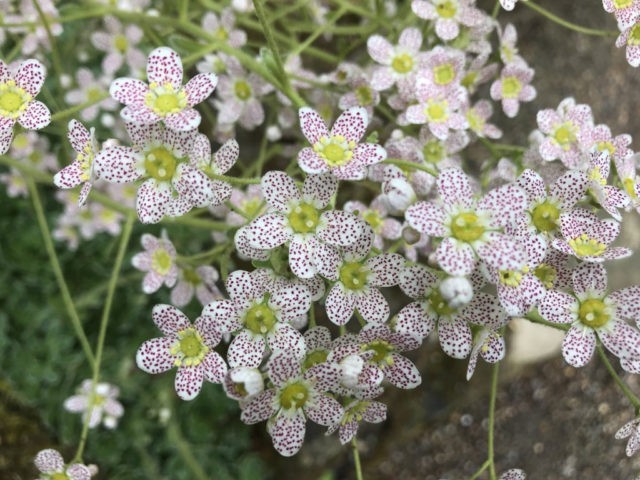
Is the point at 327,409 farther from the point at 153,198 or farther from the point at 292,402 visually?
the point at 153,198

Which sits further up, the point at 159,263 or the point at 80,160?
the point at 80,160

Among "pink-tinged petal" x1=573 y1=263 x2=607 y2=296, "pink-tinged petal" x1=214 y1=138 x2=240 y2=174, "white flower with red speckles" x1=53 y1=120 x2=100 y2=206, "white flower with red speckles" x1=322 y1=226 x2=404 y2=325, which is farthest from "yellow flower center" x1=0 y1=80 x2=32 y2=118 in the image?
"pink-tinged petal" x1=573 y1=263 x2=607 y2=296

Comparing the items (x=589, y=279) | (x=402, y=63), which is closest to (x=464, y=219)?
(x=589, y=279)

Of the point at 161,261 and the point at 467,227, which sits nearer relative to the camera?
the point at 467,227

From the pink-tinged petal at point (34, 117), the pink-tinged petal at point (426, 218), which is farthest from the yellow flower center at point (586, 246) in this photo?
the pink-tinged petal at point (34, 117)

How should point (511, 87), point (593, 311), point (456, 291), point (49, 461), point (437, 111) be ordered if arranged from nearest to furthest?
point (456, 291) → point (593, 311) → point (49, 461) → point (437, 111) → point (511, 87)

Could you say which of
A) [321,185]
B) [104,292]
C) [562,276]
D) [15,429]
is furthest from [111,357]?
[562,276]

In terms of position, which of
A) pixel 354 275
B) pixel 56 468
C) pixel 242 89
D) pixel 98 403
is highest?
pixel 354 275

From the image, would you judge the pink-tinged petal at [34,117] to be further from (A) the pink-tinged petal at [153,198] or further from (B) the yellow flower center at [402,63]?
(B) the yellow flower center at [402,63]
